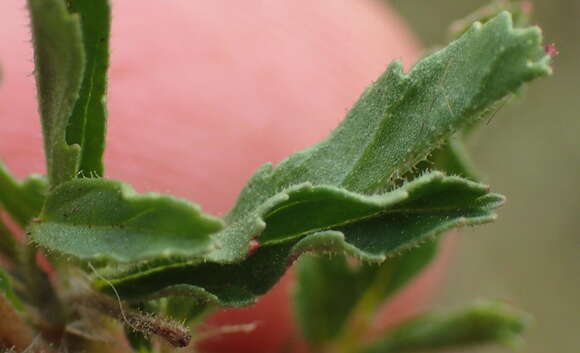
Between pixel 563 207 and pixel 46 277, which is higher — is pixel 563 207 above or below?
above

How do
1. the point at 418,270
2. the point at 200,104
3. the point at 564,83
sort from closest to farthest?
the point at 418,270
the point at 200,104
the point at 564,83

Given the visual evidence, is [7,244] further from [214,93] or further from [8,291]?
[214,93]

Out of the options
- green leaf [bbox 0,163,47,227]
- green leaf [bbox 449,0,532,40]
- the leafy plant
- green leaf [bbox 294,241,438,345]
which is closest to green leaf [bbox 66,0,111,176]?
the leafy plant

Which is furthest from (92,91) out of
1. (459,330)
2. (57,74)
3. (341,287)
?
(459,330)

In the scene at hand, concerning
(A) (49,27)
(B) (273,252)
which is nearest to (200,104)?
(B) (273,252)

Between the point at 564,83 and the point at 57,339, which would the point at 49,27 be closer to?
the point at 57,339

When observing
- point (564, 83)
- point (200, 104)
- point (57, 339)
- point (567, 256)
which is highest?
point (564, 83)

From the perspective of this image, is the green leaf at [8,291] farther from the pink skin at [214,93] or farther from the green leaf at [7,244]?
the pink skin at [214,93]
